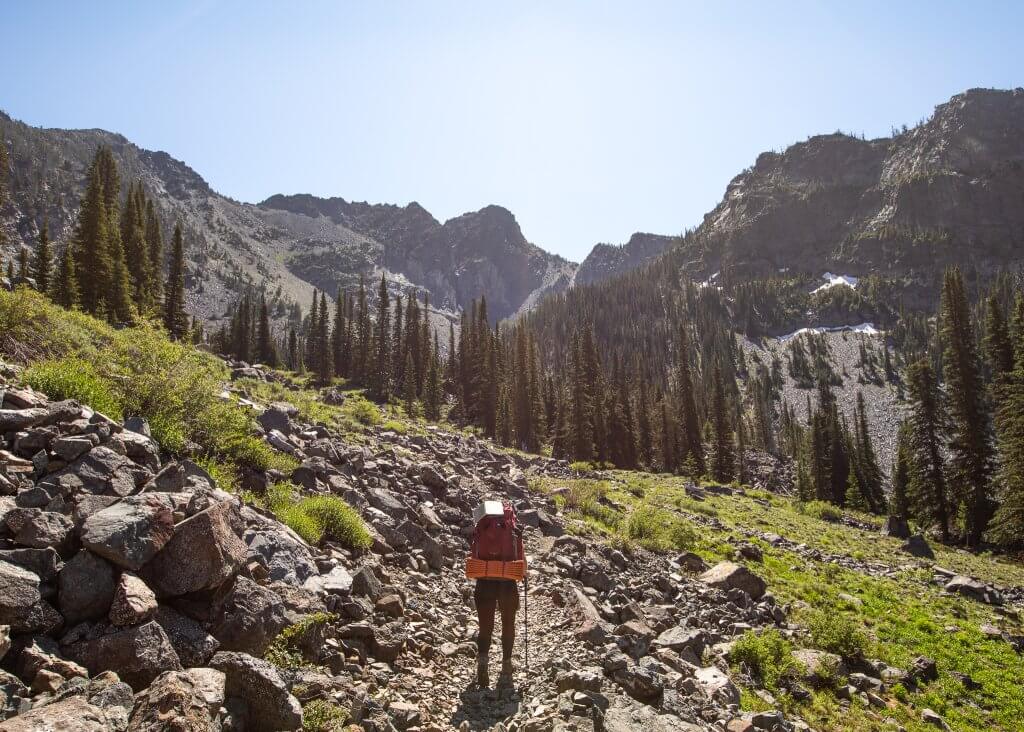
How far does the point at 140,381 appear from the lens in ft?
29.5

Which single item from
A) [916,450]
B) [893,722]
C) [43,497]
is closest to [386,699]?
[43,497]

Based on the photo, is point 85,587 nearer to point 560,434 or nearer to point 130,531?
point 130,531

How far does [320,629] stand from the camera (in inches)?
233

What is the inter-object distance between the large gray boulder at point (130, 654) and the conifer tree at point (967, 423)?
42.1m

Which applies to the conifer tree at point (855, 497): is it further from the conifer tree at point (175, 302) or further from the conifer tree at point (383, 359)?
the conifer tree at point (175, 302)

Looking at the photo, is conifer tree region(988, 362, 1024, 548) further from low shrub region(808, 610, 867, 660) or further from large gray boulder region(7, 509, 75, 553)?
large gray boulder region(7, 509, 75, 553)

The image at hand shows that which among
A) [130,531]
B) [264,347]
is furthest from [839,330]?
[130,531]

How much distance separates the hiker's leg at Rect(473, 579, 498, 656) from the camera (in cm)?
683

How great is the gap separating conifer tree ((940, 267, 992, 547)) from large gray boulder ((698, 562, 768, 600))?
2990cm

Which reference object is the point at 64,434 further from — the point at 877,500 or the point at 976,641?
the point at 877,500

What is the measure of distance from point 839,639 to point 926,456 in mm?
35337

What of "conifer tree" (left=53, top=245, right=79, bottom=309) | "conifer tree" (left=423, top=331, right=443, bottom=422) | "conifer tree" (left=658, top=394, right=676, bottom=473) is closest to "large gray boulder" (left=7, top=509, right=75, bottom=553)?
"conifer tree" (left=53, top=245, right=79, bottom=309)

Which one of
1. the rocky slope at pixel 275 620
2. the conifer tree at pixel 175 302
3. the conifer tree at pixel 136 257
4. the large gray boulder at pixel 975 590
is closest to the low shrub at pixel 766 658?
the rocky slope at pixel 275 620

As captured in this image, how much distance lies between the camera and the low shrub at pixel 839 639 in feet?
32.6
